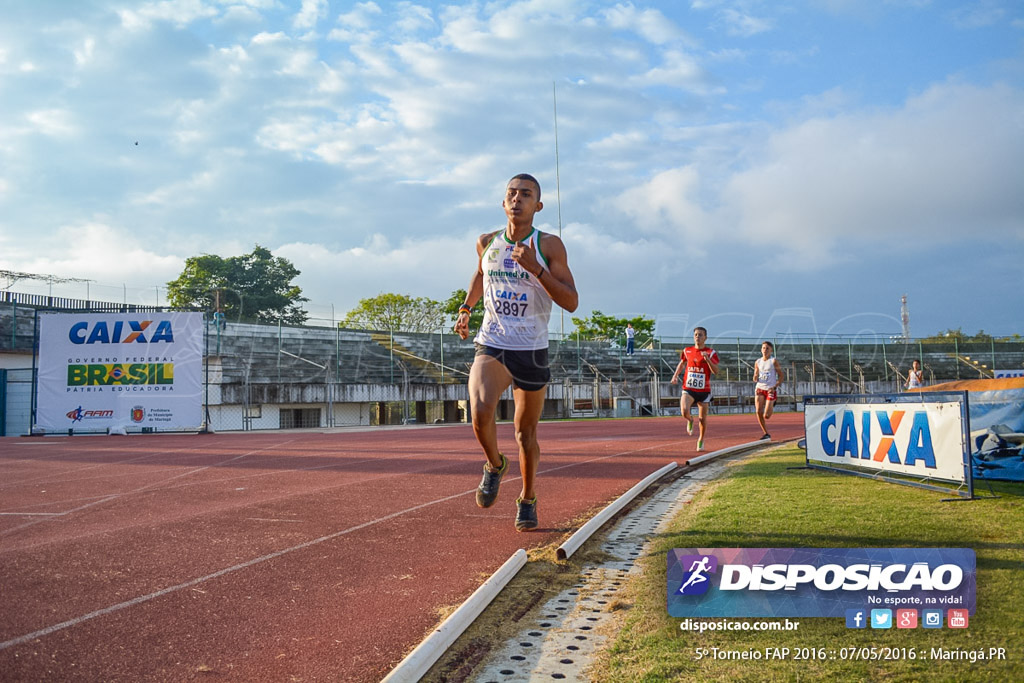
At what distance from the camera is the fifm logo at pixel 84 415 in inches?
811

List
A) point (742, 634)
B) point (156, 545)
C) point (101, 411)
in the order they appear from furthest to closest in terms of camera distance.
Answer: point (101, 411) < point (156, 545) < point (742, 634)

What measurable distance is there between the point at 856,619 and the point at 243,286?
59441 millimetres

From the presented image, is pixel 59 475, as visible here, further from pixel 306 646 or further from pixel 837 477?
pixel 837 477

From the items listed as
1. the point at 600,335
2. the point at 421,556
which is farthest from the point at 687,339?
Result: the point at 421,556

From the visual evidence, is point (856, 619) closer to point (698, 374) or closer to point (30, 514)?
point (30, 514)

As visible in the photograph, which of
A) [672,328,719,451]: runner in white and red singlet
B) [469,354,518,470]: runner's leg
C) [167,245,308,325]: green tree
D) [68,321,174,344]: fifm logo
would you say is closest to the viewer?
[469,354,518,470]: runner's leg

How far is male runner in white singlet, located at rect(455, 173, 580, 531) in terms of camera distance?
13.9ft

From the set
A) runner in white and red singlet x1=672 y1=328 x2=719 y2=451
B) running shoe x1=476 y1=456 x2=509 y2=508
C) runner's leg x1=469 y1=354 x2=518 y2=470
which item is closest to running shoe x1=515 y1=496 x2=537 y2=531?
running shoe x1=476 y1=456 x2=509 y2=508

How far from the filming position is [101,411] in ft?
67.6

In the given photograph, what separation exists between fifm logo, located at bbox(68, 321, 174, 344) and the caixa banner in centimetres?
2081

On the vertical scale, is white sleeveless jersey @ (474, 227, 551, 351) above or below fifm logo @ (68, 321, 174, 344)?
below

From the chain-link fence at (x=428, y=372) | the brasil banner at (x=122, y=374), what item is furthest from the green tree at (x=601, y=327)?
the brasil banner at (x=122, y=374)

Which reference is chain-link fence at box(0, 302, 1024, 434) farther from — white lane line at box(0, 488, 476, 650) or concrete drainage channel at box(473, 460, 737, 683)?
concrete drainage channel at box(473, 460, 737, 683)

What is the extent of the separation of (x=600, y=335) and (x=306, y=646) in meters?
52.6
